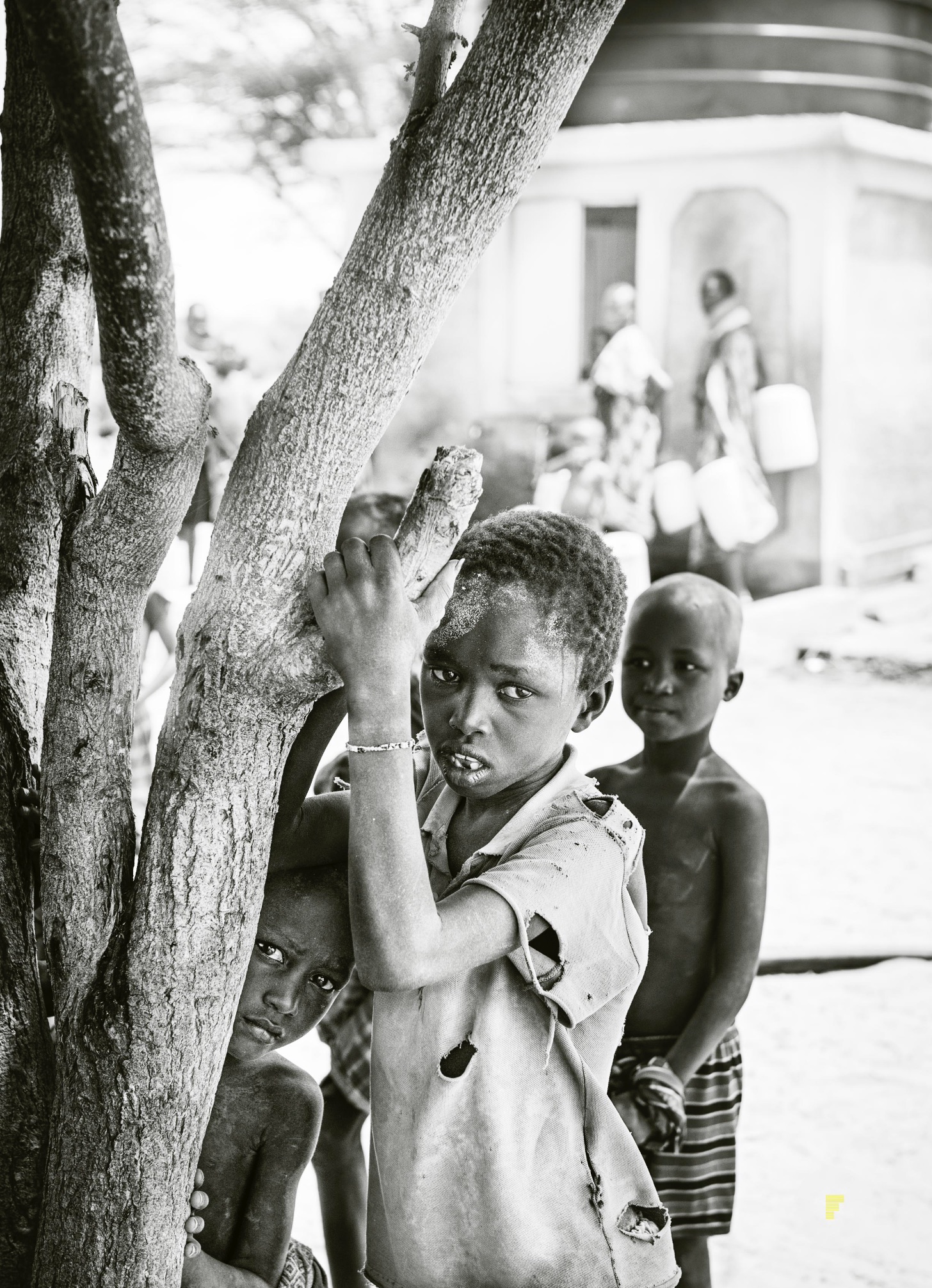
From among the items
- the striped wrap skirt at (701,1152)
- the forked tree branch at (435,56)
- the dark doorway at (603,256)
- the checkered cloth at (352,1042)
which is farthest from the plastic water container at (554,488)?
the forked tree branch at (435,56)

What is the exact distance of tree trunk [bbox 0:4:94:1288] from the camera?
55.9 inches

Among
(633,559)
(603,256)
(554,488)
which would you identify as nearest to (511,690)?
(633,559)

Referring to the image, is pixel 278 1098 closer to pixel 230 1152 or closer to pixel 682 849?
pixel 230 1152

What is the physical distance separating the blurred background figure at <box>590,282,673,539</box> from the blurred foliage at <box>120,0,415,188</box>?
10.3 metres

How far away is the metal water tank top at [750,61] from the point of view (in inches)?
485

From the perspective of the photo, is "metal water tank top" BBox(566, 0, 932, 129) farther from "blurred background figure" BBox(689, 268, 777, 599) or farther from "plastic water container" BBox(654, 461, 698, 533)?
"plastic water container" BBox(654, 461, 698, 533)

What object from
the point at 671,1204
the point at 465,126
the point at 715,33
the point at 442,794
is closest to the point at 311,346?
the point at 465,126

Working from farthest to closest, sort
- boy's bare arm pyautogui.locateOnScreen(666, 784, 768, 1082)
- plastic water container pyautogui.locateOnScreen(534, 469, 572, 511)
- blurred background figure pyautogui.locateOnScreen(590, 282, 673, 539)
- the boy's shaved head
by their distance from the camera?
blurred background figure pyautogui.locateOnScreen(590, 282, 673, 539) < plastic water container pyautogui.locateOnScreen(534, 469, 572, 511) < the boy's shaved head < boy's bare arm pyautogui.locateOnScreen(666, 784, 768, 1082)

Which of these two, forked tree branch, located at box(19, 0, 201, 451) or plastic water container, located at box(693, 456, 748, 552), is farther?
plastic water container, located at box(693, 456, 748, 552)

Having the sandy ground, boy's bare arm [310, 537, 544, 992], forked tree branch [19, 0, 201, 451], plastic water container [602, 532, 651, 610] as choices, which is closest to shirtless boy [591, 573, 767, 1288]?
the sandy ground

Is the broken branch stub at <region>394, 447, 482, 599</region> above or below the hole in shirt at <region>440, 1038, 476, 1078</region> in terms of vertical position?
above

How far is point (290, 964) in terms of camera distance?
145 cm

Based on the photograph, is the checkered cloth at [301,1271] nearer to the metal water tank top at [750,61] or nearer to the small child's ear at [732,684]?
the small child's ear at [732,684]

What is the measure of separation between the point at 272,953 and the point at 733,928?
101 cm
